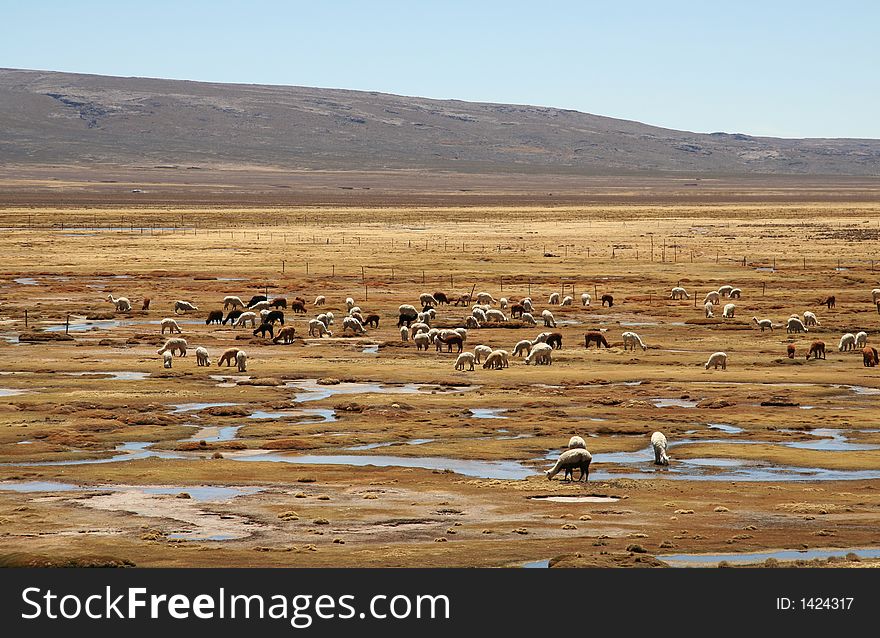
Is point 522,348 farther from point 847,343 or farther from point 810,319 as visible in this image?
point 810,319

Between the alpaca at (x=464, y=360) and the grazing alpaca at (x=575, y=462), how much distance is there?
47.4 ft

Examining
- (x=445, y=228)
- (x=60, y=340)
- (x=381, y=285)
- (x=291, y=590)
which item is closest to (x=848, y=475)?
(x=291, y=590)

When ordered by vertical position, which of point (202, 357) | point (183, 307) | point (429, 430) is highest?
point (183, 307)

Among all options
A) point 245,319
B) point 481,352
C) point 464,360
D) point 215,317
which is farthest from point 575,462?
point 215,317

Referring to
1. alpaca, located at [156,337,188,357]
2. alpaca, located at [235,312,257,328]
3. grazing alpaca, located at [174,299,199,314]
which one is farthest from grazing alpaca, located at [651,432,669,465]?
grazing alpaca, located at [174,299,199,314]

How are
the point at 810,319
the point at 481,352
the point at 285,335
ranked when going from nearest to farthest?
the point at 481,352 < the point at 285,335 < the point at 810,319

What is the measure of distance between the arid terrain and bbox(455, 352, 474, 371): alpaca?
1.59 feet

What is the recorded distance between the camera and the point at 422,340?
45.7 m

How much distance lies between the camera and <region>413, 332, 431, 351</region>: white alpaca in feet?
150

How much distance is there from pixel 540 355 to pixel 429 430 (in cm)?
1102

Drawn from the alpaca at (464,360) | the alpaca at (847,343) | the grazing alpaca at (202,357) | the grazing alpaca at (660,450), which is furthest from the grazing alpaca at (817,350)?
the grazing alpaca at (202,357)

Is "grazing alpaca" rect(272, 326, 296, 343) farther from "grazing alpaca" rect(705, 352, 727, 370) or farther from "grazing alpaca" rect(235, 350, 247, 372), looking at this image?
"grazing alpaca" rect(705, 352, 727, 370)

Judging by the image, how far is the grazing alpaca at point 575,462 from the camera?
2597 centimetres

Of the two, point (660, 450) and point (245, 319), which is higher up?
point (245, 319)
